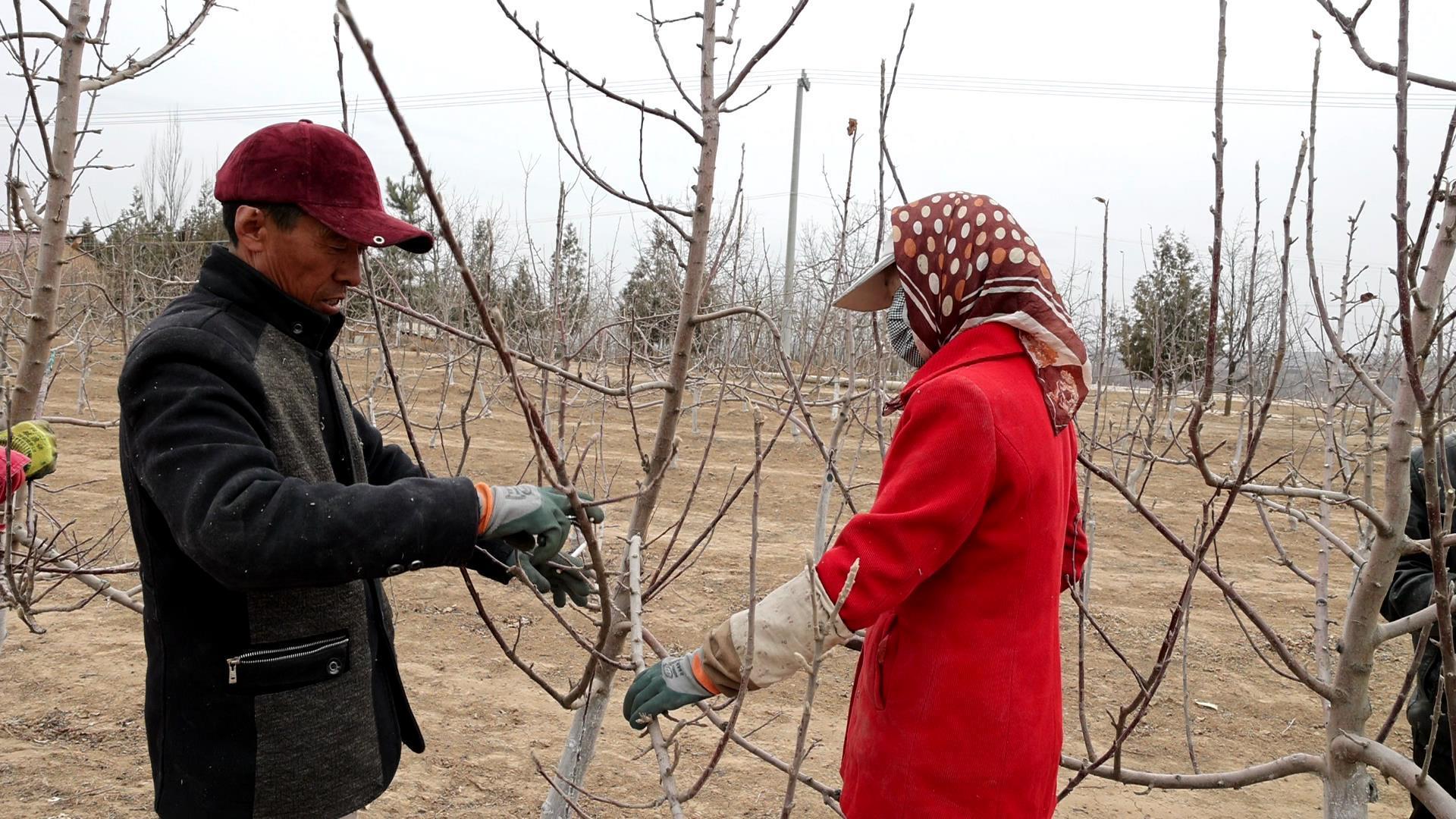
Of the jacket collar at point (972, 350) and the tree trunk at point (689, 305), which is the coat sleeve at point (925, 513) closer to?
the jacket collar at point (972, 350)

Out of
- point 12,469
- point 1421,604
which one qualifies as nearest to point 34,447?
point 12,469

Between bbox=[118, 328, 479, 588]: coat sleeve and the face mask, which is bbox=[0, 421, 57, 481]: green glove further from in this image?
the face mask

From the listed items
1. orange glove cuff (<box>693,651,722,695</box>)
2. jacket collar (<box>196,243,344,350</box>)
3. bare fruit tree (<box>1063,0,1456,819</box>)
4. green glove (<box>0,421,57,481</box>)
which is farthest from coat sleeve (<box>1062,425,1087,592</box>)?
green glove (<box>0,421,57,481</box>)

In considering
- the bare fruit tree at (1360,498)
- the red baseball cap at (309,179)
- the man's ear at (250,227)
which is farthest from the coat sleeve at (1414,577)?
the man's ear at (250,227)

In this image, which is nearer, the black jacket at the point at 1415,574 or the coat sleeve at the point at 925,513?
the coat sleeve at the point at 925,513

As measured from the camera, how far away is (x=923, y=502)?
4.57 ft

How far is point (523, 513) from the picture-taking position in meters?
1.47

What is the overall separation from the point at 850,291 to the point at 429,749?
331 cm

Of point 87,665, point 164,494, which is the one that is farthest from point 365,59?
point 87,665

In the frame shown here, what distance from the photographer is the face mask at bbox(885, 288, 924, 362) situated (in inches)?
72.1

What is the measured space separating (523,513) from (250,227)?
2.04 feet

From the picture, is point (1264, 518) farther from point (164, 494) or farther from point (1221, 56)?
point (164, 494)

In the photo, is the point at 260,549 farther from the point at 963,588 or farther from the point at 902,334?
the point at 902,334

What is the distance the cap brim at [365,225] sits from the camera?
1.49m
